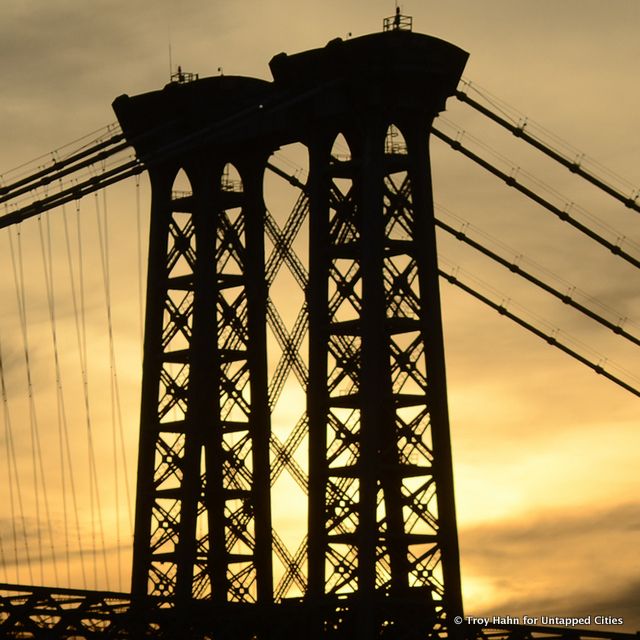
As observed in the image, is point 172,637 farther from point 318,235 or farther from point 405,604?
point 318,235

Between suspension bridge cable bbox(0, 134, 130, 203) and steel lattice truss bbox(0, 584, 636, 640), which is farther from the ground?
suspension bridge cable bbox(0, 134, 130, 203)

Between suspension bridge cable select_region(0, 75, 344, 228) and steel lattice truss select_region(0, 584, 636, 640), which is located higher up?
suspension bridge cable select_region(0, 75, 344, 228)

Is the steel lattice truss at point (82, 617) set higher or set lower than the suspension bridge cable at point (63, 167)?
lower

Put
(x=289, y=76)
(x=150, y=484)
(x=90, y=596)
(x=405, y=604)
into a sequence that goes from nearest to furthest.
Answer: (x=90, y=596) < (x=405, y=604) < (x=289, y=76) < (x=150, y=484)

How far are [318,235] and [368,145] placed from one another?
462cm

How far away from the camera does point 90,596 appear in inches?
2940

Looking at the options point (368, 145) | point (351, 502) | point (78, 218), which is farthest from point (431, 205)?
point (78, 218)

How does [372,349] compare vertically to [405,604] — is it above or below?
above

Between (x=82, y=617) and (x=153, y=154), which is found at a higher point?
(x=153, y=154)

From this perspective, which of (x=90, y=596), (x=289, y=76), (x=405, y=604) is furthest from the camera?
(x=289, y=76)

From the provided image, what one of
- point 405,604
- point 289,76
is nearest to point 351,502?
point 405,604

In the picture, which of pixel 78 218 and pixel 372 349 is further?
pixel 78 218

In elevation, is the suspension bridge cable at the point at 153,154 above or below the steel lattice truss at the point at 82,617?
above

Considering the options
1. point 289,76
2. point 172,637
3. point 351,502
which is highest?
point 289,76
